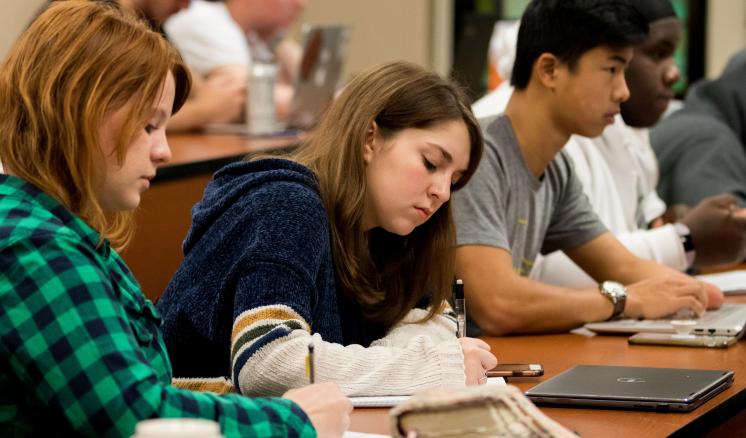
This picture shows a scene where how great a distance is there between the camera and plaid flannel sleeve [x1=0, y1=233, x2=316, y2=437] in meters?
1.09

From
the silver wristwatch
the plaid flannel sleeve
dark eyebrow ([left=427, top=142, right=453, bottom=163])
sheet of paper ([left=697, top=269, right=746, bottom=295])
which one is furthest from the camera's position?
sheet of paper ([left=697, top=269, right=746, bottom=295])

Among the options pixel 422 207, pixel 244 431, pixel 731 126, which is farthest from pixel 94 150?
pixel 731 126

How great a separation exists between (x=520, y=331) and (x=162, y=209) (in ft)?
3.87

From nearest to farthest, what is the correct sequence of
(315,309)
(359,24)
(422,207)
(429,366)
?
(429,366) < (315,309) < (422,207) < (359,24)

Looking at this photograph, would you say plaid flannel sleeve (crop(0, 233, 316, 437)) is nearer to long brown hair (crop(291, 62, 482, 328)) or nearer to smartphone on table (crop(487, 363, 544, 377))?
long brown hair (crop(291, 62, 482, 328))

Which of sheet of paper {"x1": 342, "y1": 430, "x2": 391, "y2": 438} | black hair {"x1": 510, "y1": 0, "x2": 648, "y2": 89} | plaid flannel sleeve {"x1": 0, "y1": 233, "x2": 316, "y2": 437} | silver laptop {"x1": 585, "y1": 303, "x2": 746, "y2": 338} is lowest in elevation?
silver laptop {"x1": 585, "y1": 303, "x2": 746, "y2": 338}

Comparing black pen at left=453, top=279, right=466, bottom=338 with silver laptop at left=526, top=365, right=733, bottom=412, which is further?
black pen at left=453, top=279, right=466, bottom=338

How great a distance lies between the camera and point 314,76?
4273 millimetres

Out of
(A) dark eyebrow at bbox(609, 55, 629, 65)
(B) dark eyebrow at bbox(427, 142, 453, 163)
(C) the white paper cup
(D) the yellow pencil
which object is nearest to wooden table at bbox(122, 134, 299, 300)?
(A) dark eyebrow at bbox(609, 55, 629, 65)

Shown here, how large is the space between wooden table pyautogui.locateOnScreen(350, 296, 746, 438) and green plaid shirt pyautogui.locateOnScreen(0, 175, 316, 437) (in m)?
0.35

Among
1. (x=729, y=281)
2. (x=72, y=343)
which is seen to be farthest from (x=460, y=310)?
(x=729, y=281)

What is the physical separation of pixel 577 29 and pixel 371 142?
0.74 m

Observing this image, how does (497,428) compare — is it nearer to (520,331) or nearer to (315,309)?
(315,309)

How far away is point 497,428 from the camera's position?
1102 millimetres
